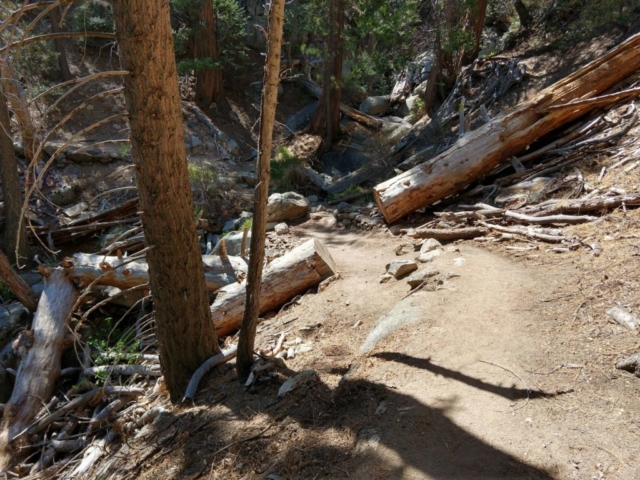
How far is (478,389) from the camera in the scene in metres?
3.54

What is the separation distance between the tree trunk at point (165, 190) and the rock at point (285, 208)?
504 cm

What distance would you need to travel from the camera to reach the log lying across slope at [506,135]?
7852 millimetres

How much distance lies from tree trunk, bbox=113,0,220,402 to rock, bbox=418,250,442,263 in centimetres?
286

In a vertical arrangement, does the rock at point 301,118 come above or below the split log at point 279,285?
above

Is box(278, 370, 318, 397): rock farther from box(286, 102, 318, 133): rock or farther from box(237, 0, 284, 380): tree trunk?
box(286, 102, 318, 133): rock

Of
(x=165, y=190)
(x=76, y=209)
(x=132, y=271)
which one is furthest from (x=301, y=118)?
(x=165, y=190)

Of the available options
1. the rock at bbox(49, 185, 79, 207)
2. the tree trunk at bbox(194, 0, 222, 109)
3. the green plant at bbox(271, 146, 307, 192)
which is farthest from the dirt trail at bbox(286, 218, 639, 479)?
the tree trunk at bbox(194, 0, 222, 109)

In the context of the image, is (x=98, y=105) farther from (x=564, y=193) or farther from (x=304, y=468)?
(x=304, y=468)

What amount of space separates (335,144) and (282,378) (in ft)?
36.1

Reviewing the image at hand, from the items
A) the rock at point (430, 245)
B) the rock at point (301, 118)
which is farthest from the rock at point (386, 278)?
the rock at point (301, 118)

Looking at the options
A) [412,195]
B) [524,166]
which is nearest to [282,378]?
[412,195]

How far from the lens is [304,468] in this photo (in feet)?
10.4

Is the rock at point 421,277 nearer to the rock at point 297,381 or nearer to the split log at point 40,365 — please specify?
the rock at point 297,381

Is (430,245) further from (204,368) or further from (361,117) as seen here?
(361,117)
